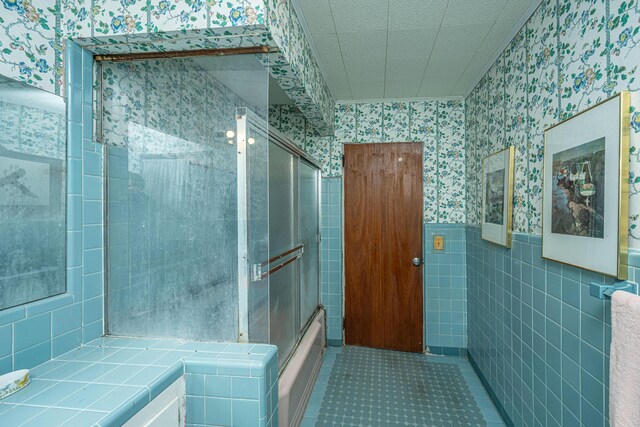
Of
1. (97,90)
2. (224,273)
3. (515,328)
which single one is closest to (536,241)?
(515,328)

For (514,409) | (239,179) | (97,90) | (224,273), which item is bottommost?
(514,409)

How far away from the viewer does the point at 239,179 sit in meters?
1.30

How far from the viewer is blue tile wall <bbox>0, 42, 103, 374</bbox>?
1.11 m

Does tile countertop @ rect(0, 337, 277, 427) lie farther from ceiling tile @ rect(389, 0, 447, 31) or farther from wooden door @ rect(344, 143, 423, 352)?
wooden door @ rect(344, 143, 423, 352)

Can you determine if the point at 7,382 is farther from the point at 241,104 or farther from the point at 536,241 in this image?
the point at 536,241

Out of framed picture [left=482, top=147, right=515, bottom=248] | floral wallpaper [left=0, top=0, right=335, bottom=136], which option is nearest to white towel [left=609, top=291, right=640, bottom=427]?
framed picture [left=482, top=147, right=515, bottom=248]

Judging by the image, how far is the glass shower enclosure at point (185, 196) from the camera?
1322mm

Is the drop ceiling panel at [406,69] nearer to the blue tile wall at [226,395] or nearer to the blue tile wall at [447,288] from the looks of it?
the blue tile wall at [447,288]

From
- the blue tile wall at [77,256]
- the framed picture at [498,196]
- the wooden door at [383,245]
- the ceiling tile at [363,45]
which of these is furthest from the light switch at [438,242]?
the blue tile wall at [77,256]

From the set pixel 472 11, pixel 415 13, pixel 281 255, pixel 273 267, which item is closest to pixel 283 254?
pixel 281 255

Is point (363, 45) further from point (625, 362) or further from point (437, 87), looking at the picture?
point (625, 362)

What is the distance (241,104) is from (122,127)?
1.68 ft

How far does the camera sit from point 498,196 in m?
2.08

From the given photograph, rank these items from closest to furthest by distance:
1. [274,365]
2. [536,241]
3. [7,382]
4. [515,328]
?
1. [7,382]
2. [274,365]
3. [536,241]
4. [515,328]
